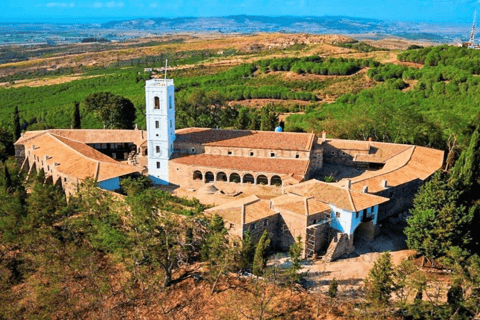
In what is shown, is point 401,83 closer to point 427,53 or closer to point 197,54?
point 427,53

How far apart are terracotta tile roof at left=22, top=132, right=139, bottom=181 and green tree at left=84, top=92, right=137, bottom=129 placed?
15.1m

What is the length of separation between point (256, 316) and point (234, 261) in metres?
4.43

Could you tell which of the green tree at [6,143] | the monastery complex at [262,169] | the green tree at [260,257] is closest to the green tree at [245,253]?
the green tree at [260,257]

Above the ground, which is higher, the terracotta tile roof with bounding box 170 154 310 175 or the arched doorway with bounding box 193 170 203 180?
the terracotta tile roof with bounding box 170 154 310 175

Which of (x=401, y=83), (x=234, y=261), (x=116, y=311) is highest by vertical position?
(x=401, y=83)

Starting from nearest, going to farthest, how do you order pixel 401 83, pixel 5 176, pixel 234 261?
pixel 234 261, pixel 5 176, pixel 401 83

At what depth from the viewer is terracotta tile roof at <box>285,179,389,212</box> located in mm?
37562

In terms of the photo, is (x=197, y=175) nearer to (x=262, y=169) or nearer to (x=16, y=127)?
(x=262, y=169)

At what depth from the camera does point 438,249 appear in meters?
34.6

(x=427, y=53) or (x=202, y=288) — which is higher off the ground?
(x=427, y=53)

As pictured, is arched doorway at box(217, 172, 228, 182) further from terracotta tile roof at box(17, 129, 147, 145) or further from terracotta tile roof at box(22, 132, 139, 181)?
terracotta tile roof at box(17, 129, 147, 145)

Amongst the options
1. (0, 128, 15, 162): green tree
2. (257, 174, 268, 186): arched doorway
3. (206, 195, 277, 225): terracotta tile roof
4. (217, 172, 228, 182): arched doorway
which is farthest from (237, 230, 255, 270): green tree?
(0, 128, 15, 162): green tree

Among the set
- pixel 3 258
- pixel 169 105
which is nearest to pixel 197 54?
pixel 169 105

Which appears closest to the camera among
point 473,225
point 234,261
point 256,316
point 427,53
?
point 256,316
